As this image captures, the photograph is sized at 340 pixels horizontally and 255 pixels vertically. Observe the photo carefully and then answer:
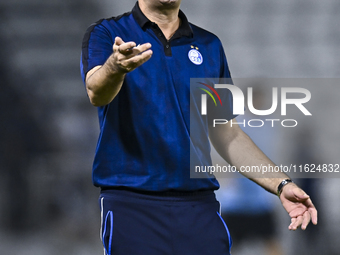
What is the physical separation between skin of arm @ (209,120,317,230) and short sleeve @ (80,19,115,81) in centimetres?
54

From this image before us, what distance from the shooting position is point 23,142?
250cm

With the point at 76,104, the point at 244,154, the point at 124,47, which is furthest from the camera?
the point at 76,104

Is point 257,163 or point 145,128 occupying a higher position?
point 145,128

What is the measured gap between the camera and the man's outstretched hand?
1243 mm

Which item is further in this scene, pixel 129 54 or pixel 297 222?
pixel 297 222

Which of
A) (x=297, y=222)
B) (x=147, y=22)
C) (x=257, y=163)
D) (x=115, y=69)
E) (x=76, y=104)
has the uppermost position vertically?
(x=147, y=22)

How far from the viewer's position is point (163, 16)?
57.5 inches

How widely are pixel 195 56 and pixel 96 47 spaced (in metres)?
0.35

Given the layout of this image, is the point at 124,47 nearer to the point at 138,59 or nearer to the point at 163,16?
the point at 138,59

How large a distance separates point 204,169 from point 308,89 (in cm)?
149

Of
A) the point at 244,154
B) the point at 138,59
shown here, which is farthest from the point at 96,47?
the point at 244,154

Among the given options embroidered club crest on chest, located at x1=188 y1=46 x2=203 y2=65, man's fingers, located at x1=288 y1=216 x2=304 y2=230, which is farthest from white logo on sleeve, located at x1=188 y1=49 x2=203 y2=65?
man's fingers, located at x1=288 y1=216 x2=304 y2=230

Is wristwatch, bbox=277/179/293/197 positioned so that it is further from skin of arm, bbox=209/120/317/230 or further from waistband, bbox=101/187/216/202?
waistband, bbox=101/187/216/202

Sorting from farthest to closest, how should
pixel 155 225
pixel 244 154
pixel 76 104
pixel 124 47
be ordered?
pixel 76 104
pixel 244 154
pixel 155 225
pixel 124 47
